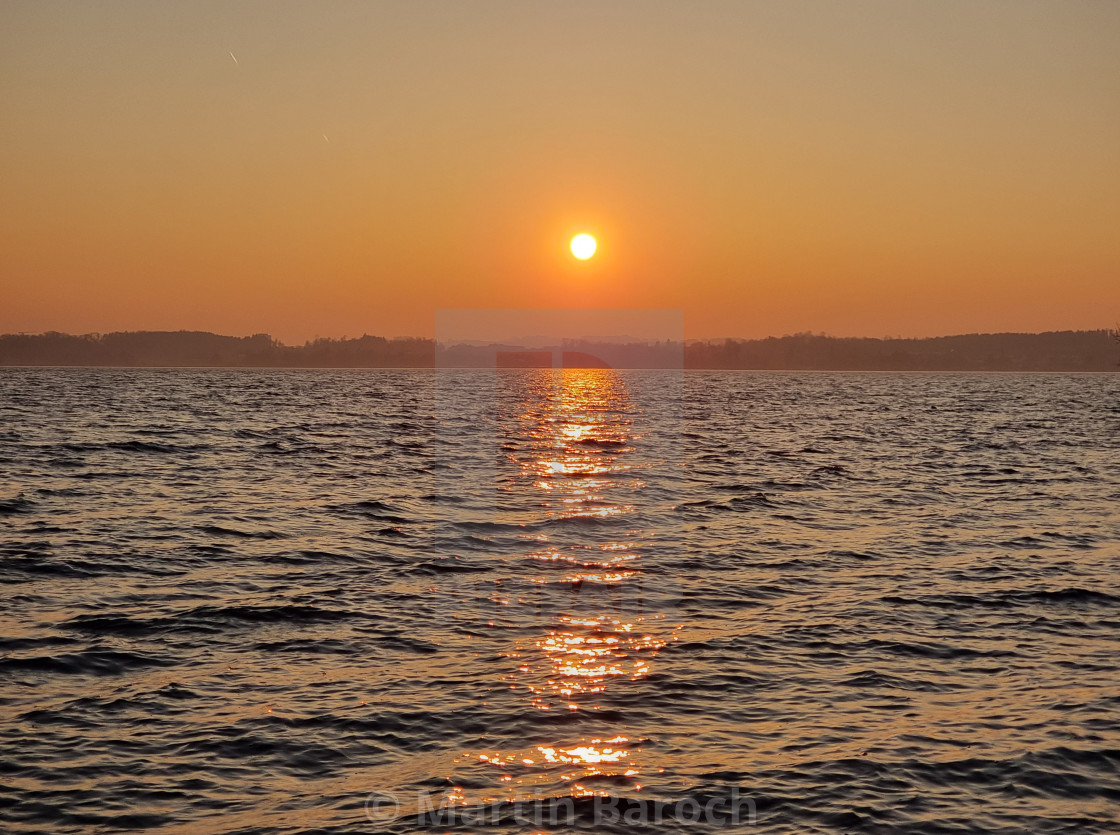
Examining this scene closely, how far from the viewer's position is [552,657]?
58.0 ft

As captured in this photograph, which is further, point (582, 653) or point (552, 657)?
point (582, 653)

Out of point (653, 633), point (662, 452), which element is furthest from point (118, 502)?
point (662, 452)

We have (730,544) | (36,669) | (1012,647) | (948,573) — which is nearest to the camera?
(36,669)

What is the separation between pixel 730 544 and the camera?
28.8 metres

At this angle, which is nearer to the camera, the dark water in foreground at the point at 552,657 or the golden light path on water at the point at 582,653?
the dark water in foreground at the point at 552,657

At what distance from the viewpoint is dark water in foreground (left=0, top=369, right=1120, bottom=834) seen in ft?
39.1

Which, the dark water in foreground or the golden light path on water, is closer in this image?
the dark water in foreground

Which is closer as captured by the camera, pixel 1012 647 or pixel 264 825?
pixel 264 825

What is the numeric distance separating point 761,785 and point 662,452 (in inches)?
1939

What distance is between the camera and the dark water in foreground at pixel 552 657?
39.1 feet

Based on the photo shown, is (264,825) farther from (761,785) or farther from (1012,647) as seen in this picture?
(1012,647)

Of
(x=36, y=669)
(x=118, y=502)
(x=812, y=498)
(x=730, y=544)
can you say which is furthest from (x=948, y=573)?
(x=118, y=502)

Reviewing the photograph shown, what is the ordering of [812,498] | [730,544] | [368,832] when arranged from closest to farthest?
[368,832], [730,544], [812,498]

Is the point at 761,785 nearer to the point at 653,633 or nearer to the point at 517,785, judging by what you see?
the point at 517,785
